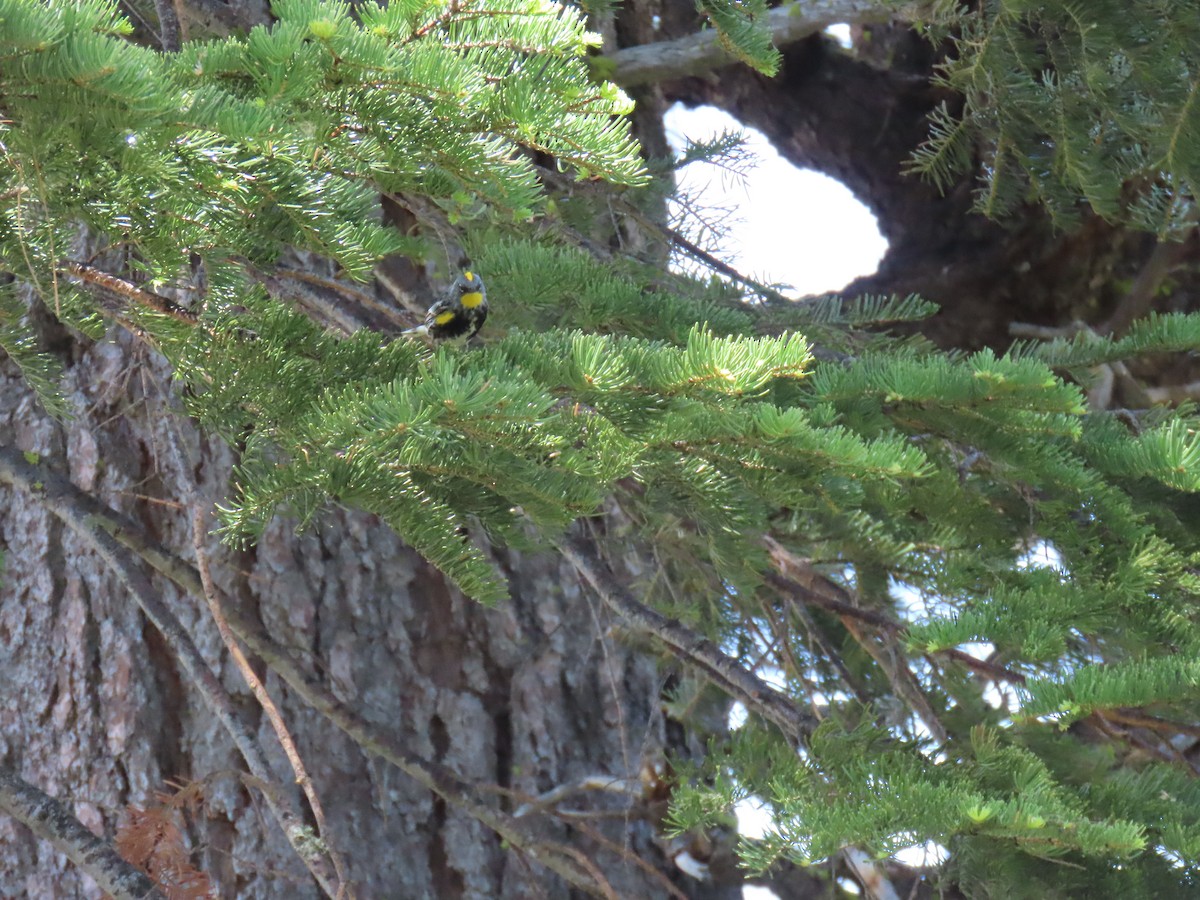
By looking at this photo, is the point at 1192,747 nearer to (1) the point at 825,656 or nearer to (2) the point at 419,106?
(1) the point at 825,656

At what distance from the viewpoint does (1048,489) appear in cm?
171

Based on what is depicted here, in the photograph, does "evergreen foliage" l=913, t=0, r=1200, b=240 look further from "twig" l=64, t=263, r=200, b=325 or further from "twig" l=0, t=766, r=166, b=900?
"twig" l=0, t=766, r=166, b=900

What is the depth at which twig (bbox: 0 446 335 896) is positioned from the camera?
1.49 m

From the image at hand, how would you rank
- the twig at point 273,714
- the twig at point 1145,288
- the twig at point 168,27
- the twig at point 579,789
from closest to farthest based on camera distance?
the twig at point 273,714
the twig at point 168,27
the twig at point 579,789
the twig at point 1145,288

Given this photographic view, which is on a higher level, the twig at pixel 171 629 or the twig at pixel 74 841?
the twig at pixel 171 629

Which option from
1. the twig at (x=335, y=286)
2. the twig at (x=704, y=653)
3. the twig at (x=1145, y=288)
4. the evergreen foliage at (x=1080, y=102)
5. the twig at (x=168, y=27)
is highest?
the twig at (x=1145, y=288)

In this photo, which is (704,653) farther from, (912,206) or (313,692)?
(912,206)

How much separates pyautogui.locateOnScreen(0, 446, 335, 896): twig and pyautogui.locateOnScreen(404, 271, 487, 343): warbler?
2.40ft

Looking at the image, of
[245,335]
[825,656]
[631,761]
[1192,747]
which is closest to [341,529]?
[631,761]

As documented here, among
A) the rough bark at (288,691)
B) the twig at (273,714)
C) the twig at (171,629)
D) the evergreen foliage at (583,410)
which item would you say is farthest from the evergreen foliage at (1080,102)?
the twig at (171,629)

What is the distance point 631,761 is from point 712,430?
2.04 m

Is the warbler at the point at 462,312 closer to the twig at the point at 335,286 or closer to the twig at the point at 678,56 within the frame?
the twig at the point at 335,286

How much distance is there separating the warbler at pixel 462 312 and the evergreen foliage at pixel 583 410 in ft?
0.57

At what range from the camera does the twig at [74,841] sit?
5.73 feet
